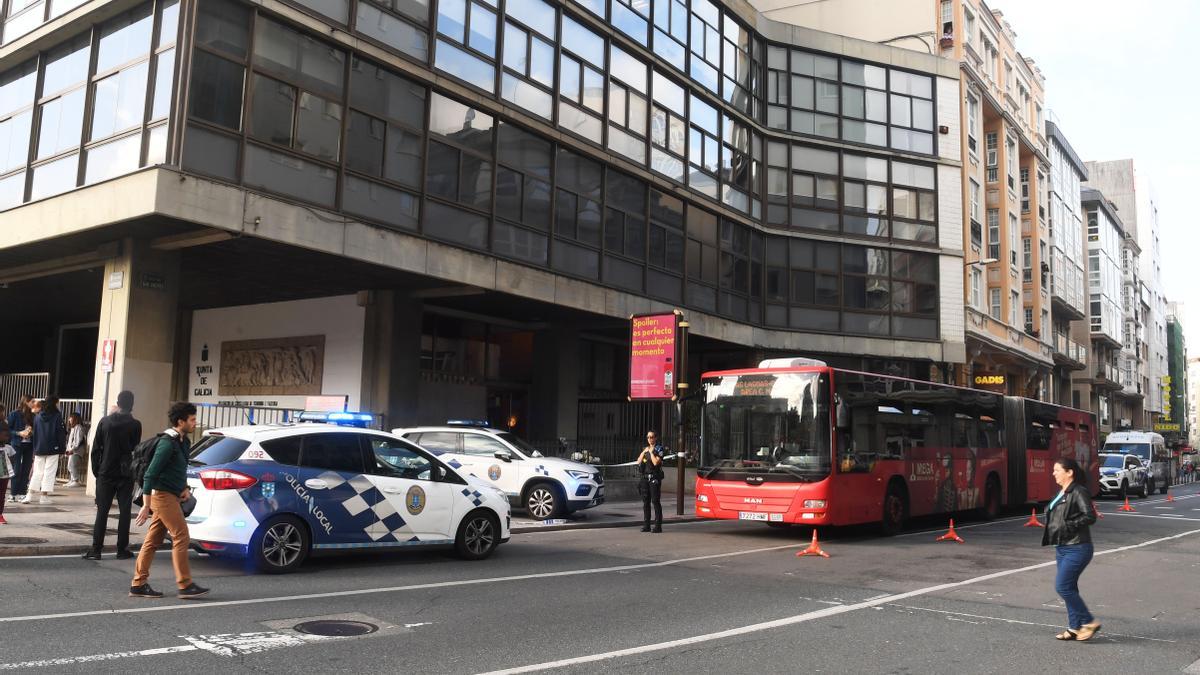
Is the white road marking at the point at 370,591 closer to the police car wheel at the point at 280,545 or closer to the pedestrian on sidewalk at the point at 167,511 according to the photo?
the pedestrian on sidewalk at the point at 167,511

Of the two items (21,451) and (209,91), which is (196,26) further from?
(21,451)

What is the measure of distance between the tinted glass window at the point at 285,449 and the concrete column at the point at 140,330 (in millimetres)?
7679

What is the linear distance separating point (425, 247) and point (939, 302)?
22435 millimetres

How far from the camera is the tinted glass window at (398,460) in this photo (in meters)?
10.9

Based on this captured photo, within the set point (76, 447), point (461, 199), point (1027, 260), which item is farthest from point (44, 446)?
point (1027, 260)

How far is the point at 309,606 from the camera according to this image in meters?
8.19

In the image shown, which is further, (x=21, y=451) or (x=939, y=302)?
(x=939, y=302)

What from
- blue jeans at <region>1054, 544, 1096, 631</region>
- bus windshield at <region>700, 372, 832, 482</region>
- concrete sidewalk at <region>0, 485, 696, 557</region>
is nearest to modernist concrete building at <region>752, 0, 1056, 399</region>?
concrete sidewalk at <region>0, 485, 696, 557</region>

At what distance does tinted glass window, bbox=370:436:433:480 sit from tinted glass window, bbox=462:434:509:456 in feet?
21.5

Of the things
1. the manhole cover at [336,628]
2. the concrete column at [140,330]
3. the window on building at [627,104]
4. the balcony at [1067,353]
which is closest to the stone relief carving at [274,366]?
the concrete column at [140,330]

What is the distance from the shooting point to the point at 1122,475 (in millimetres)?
31719

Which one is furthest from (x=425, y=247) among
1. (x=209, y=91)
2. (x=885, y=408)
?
(x=885, y=408)

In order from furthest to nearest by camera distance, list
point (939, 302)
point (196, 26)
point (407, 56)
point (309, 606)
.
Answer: point (939, 302) < point (407, 56) < point (196, 26) < point (309, 606)

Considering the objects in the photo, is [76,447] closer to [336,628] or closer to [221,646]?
[336,628]
